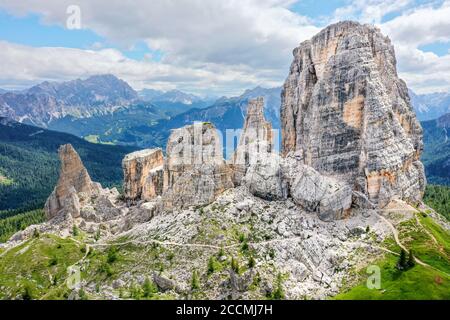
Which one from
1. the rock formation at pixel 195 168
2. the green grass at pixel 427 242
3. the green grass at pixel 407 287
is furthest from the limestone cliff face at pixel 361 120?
the green grass at pixel 407 287

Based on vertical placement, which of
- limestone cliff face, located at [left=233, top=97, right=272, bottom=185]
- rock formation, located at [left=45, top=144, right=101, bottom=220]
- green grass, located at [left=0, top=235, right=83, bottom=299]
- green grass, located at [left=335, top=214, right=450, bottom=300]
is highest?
limestone cliff face, located at [left=233, top=97, right=272, bottom=185]

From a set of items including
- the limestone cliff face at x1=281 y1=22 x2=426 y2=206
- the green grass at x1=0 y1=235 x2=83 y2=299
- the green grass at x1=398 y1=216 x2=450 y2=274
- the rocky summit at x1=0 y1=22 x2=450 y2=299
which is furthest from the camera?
the limestone cliff face at x1=281 y1=22 x2=426 y2=206

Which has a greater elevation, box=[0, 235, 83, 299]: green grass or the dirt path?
the dirt path

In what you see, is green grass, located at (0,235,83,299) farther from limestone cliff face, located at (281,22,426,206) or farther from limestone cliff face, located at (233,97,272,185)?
limestone cliff face, located at (281,22,426,206)

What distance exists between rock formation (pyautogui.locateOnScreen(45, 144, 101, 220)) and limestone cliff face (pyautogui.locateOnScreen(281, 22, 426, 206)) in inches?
3706

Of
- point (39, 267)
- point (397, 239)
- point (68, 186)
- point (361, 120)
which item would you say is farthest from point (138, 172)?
point (397, 239)

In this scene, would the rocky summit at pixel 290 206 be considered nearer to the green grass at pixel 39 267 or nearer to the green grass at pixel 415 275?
the green grass at pixel 415 275

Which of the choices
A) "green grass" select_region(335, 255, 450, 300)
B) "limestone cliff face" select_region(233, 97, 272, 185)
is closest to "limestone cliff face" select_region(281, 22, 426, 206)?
"limestone cliff face" select_region(233, 97, 272, 185)

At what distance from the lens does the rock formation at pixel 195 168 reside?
129500 mm

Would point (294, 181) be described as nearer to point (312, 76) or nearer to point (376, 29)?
point (312, 76)

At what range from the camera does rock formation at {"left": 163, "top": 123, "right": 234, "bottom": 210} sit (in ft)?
425

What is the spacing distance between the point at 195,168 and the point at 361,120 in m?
55.9

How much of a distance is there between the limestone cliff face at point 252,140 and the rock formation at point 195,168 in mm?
4839

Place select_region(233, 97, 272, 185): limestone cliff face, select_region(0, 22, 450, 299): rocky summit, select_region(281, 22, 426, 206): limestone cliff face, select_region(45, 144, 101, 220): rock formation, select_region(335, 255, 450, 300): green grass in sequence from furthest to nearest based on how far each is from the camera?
select_region(45, 144, 101, 220): rock formation, select_region(233, 97, 272, 185): limestone cliff face, select_region(281, 22, 426, 206): limestone cliff face, select_region(0, 22, 450, 299): rocky summit, select_region(335, 255, 450, 300): green grass
